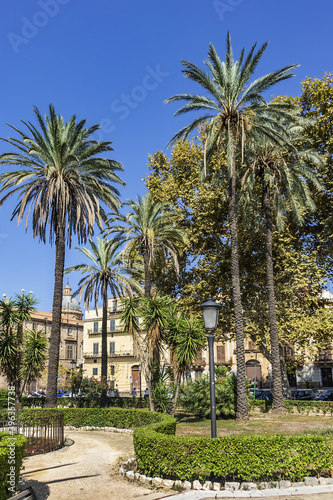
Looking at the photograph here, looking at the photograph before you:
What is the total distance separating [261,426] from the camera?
18.7 m

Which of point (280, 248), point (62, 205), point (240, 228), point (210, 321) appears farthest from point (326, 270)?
point (210, 321)

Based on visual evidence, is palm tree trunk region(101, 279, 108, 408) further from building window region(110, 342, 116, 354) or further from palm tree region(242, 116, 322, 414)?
building window region(110, 342, 116, 354)

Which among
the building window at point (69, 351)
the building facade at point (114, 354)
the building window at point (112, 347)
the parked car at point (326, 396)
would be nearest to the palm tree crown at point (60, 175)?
the parked car at point (326, 396)

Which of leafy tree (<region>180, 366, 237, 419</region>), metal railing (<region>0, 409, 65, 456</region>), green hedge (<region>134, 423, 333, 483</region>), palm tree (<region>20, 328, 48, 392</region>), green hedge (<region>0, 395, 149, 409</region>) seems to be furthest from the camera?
palm tree (<region>20, 328, 48, 392</region>)

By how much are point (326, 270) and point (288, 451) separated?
20252 millimetres

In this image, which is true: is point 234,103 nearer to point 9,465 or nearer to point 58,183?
point 58,183

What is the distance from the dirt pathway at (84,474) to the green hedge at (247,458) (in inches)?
30.6

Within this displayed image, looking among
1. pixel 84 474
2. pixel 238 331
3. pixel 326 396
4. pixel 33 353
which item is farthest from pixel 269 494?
pixel 326 396

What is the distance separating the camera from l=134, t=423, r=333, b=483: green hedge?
8.94 meters

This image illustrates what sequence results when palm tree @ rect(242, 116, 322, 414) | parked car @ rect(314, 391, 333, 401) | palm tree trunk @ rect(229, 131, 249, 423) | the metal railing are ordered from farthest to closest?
1. parked car @ rect(314, 391, 333, 401)
2. palm tree @ rect(242, 116, 322, 414)
3. palm tree trunk @ rect(229, 131, 249, 423)
4. the metal railing

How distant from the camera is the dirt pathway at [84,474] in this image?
8.96 meters

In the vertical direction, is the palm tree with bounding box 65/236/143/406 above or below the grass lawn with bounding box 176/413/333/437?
above

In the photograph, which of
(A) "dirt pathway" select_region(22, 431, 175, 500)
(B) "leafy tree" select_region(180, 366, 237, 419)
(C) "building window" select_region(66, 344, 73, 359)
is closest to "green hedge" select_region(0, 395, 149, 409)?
(B) "leafy tree" select_region(180, 366, 237, 419)

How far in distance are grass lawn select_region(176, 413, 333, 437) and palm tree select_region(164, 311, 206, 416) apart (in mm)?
2442
